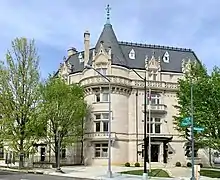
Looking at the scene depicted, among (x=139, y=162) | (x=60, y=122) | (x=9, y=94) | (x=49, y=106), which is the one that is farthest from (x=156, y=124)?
(x=9, y=94)

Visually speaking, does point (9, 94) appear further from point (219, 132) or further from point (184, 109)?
point (219, 132)

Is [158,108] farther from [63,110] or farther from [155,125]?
[63,110]

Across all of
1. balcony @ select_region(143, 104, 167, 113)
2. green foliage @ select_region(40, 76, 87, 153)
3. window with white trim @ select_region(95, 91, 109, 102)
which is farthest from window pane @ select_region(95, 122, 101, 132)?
balcony @ select_region(143, 104, 167, 113)

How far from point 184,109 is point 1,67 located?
65.4 feet

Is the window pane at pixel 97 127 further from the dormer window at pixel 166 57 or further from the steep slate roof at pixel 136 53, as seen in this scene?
the dormer window at pixel 166 57

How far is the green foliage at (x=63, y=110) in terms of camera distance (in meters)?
49.6

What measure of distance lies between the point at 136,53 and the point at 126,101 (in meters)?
9.16

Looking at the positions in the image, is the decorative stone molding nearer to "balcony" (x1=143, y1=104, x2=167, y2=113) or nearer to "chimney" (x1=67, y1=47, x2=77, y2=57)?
"balcony" (x1=143, y1=104, x2=167, y2=113)

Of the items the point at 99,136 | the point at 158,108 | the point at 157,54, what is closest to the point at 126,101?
the point at 158,108

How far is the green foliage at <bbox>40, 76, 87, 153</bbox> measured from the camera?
49562 millimetres

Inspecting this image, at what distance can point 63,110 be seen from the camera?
1993 inches

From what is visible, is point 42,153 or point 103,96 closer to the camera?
point 103,96

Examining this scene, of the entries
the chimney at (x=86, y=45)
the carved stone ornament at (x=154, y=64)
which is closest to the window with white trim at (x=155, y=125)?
the carved stone ornament at (x=154, y=64)

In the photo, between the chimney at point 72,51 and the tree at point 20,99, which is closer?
the tree at point 20,99
